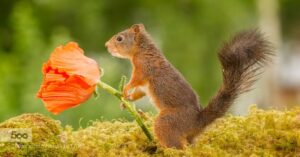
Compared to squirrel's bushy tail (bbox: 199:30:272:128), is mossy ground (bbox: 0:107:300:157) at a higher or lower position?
lower

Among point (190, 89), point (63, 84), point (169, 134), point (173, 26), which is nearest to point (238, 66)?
point (190, 89)

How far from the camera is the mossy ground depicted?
6.84ft

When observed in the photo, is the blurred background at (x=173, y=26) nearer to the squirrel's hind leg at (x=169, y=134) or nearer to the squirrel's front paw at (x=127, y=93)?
the squirrel's front paw at (x=127, y=93)

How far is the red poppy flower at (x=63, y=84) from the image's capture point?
204cm

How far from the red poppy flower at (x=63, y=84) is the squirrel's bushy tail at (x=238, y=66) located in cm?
35

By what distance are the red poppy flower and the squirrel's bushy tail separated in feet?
1.15

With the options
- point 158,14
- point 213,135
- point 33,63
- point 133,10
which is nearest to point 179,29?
point 158,14

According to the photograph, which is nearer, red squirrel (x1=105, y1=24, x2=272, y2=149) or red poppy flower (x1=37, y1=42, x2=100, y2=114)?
red poppy flower (x1=37, y1=42, x2=100, y2=114)

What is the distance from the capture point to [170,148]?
2152 millimetres

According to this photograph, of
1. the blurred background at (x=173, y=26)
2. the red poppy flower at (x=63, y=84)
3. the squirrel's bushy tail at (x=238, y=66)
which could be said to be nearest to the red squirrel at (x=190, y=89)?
the squirrel's bushy tail at (x=238, y=66)

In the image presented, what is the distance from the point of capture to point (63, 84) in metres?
2.04

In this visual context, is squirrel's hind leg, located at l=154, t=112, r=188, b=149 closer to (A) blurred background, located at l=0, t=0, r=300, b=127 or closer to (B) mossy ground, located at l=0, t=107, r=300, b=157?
(B) mossy ground, located at l=0, t=107, r=300, b=157

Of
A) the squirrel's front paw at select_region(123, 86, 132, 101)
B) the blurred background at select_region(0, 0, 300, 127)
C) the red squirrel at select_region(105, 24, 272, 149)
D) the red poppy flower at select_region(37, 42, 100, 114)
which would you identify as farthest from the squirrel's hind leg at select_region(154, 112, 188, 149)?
the blurred background at select_region(0, 0, 300, 127)

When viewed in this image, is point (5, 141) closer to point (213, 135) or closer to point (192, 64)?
point (213, 135)
